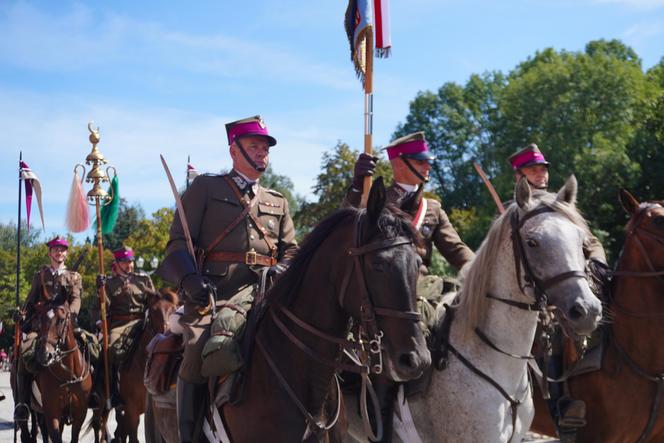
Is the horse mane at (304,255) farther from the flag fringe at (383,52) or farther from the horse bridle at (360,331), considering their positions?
the flag fringe at (383,52)

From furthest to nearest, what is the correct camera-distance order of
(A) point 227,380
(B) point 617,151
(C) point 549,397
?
(B) point 617,151, (C) point 549,397, (A) point 227,380

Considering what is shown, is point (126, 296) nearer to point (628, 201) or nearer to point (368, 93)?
point (368, 93)

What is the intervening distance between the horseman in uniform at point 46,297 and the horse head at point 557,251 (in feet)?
29.3

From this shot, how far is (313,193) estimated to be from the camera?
1252 inches

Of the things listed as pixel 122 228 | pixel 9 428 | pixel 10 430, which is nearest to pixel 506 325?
pixel 10 430

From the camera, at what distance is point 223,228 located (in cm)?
655

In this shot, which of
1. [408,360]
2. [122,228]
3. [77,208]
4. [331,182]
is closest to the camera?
[408,360]

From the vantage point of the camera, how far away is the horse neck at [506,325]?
6457 mm

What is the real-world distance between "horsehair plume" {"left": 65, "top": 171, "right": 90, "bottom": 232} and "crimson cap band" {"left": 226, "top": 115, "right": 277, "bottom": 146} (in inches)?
249

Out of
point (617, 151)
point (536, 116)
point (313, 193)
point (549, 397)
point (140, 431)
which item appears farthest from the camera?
point (536, 116)

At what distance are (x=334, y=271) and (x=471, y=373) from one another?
5.92 ft

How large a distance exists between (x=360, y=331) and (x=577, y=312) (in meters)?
1.52

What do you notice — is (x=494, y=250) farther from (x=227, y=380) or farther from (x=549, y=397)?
(x=227, y=380)

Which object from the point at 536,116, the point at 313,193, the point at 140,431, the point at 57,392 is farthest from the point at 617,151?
the point at 57,392
